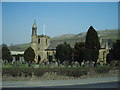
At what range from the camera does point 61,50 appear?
3809 centimetres

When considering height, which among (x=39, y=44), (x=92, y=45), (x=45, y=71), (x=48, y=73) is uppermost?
(x=39, y=44)

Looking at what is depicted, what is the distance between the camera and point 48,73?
1636cm

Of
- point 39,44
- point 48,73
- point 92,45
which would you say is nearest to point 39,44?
point 39,44

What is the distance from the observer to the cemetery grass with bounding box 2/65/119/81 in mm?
15586

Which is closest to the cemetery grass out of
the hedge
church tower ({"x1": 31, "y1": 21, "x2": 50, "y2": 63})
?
the hedge

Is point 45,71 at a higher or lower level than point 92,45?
lower

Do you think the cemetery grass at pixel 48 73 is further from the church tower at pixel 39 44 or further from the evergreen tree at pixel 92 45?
the church tower at pixel 39 44

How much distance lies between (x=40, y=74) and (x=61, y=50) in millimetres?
22116

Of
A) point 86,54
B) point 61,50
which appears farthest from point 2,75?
point 61,50

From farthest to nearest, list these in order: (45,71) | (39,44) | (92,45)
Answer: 1. (39,44)
2. (92,45)
3. (45,71)

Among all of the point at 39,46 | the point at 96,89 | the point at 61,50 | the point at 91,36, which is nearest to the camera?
the point at 96,89

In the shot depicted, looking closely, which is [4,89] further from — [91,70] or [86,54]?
[86,54]

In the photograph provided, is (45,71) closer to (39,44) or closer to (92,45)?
(92,45)

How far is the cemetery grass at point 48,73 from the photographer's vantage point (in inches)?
614
